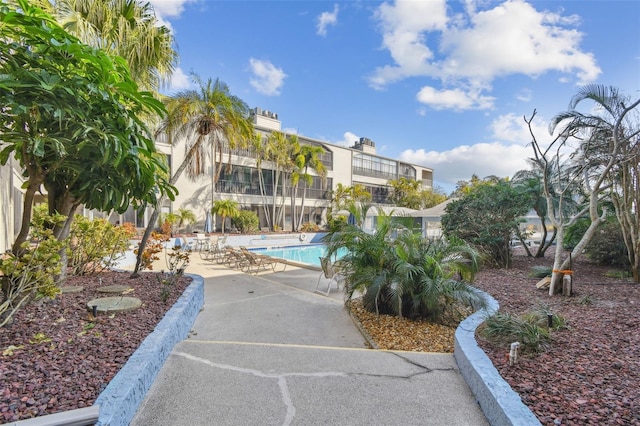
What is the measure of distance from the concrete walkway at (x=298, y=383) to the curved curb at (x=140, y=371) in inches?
4.5

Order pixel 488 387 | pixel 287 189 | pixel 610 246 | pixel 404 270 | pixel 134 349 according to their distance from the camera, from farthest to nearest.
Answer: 1. pixel 287 189
2. pixel 610 246
3. pixel 404 270
4. pixel 134 349
5. pixel 488 387

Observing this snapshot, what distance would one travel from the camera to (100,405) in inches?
89.7

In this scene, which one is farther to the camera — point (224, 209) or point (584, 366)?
point (224, 209)

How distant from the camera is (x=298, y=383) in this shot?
3191 mm

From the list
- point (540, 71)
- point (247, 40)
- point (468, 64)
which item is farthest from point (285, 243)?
point (540, 71)

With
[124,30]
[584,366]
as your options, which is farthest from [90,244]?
[584,366]

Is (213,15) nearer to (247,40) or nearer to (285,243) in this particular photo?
(247,40)

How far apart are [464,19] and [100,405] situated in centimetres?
1079

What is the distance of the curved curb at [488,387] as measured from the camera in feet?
7.69

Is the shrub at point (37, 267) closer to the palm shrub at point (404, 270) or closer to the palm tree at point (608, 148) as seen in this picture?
the palm shrub at point (404, 270)

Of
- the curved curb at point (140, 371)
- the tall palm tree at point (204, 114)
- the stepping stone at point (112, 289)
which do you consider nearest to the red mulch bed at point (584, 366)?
the curved curb at point (140, 371)

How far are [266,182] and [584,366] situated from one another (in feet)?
89.8

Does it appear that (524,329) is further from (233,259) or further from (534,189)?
(233,259)

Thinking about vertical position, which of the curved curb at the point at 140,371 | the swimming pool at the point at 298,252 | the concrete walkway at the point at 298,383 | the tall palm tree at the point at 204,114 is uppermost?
the tall palm tree at the point at 204,114
